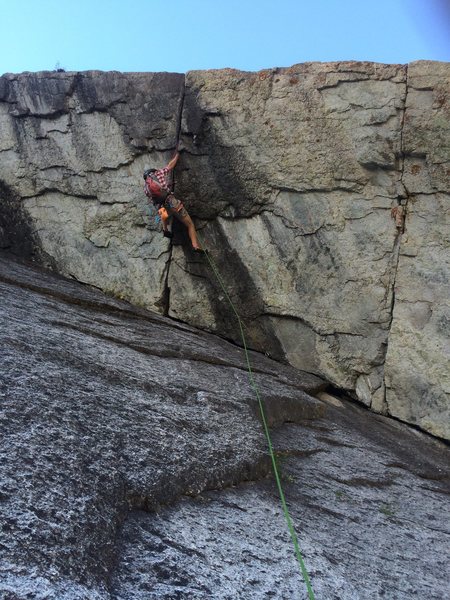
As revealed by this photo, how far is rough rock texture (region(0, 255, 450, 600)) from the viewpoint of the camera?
7.45 feet

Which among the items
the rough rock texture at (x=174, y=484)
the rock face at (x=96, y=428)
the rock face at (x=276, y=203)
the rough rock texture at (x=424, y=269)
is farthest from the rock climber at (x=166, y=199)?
the rough rock texture at (x=424, y=269)

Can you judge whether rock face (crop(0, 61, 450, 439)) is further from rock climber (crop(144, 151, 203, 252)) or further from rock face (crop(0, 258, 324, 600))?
rock face (crop(0, 258, 324, 600))

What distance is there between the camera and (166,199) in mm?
7348

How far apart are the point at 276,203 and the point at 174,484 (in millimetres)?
4779

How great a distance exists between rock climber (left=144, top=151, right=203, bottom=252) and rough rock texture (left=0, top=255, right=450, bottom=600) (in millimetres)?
2187

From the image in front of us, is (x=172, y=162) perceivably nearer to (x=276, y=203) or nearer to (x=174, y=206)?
(x=174, y=206)

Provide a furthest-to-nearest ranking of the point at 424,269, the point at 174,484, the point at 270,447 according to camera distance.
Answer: the point at 424,269 → the point at 270,447 → the point at 174,484

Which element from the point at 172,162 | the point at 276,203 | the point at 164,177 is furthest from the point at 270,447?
the point at 172,162


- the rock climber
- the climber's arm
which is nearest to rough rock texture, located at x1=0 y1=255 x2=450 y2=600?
the rock climber

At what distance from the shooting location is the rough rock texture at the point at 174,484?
7.45 feet

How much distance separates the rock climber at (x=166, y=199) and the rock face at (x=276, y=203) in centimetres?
16

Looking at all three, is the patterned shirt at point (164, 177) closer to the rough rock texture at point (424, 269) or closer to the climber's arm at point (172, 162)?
the climber's arm at point (172, 162)

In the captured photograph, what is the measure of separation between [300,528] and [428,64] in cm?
525

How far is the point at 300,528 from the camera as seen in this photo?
3.17 metres
